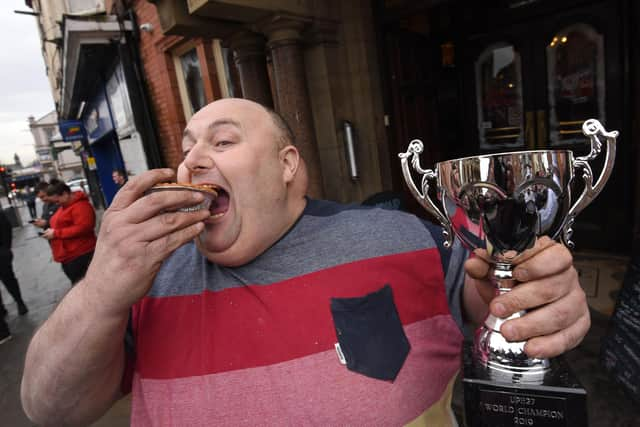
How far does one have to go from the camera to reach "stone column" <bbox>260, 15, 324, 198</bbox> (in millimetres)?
3771

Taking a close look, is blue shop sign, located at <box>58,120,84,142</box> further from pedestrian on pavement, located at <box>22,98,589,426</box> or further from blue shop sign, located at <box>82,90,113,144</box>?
pedestrian on pavement, located at <box>22,98,589,426</box>

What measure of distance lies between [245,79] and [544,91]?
11.1 feet

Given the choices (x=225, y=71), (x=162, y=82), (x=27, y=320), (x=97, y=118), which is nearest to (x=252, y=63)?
(x=225, y=71)

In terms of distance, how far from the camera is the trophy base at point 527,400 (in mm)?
819

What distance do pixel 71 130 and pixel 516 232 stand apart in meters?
17.5

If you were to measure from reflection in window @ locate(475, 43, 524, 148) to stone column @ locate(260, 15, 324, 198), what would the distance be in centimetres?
229

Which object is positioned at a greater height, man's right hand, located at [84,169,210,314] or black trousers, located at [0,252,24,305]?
man's right hand, located at [84,169,210,314]

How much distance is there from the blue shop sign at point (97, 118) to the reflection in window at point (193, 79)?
4749 millimetres

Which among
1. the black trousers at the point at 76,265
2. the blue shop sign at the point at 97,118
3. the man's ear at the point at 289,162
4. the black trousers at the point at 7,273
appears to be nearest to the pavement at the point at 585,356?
the black trousers at the point at 7,273

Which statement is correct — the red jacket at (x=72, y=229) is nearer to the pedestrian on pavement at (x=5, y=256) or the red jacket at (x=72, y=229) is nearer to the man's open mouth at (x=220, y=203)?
the pedestrian on pavement at (x=5, y=256)

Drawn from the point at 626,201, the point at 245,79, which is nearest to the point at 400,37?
the point at 245,79

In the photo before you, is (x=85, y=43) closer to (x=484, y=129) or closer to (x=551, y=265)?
(x=484, y=129)

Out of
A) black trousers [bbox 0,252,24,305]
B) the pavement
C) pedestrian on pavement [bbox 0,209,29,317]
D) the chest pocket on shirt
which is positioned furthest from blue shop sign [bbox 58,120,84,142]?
the chest pocket on shirt

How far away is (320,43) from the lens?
4.00 meters
